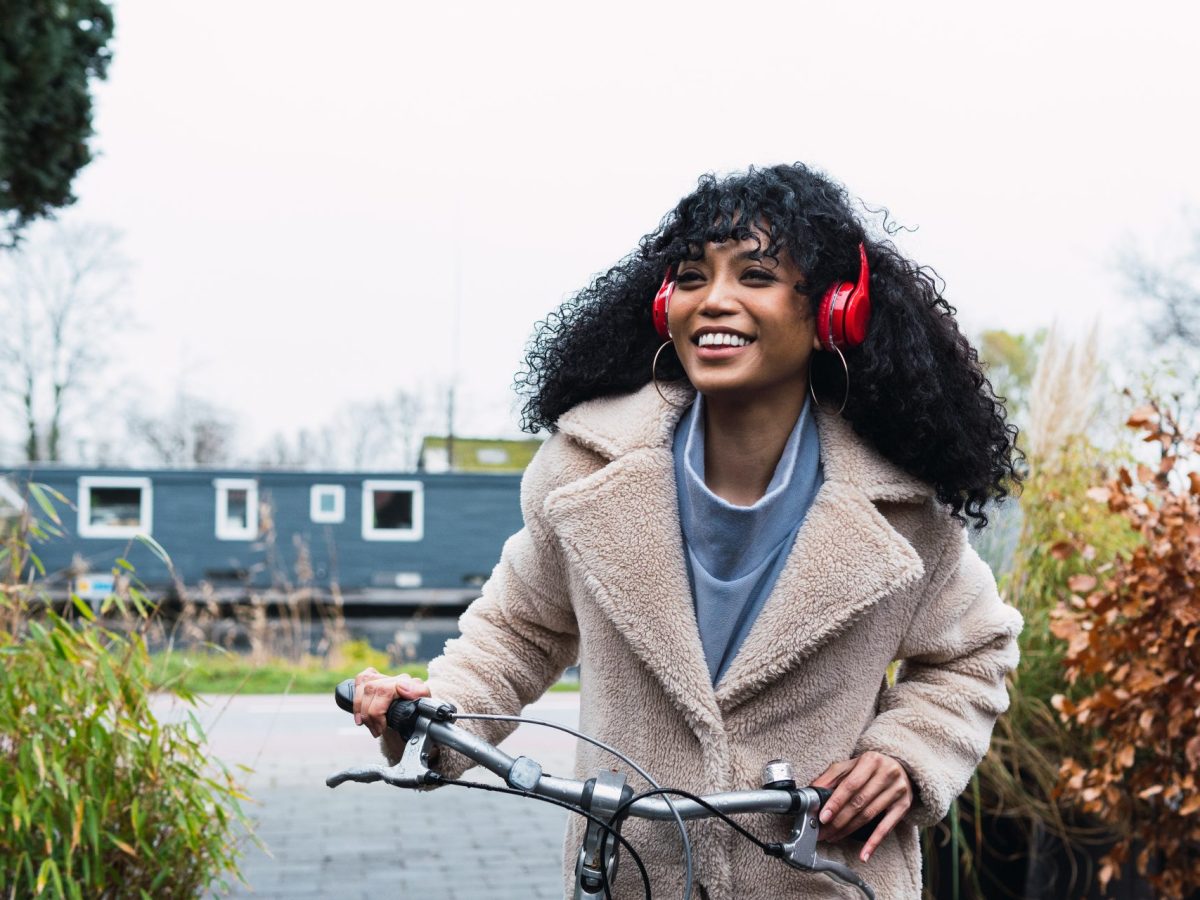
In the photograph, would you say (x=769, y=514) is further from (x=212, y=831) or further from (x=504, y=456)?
(x=504, y=456)

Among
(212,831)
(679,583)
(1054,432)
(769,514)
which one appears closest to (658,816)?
(679,583)

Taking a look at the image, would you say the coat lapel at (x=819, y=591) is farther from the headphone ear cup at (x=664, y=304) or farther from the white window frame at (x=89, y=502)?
the white window frame at (x=89, y=502)

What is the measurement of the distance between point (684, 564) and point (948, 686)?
1.52 ft

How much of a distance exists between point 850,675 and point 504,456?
2550 centimetres

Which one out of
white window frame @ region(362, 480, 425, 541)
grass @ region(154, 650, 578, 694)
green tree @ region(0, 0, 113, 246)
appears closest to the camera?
green tree @ region(0, 0, 113, 246)

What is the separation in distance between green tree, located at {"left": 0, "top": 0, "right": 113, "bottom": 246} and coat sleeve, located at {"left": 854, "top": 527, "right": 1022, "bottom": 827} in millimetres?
6590

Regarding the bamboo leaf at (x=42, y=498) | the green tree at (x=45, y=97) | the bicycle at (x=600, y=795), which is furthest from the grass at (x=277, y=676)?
the bicycle at (x=600, y=795)

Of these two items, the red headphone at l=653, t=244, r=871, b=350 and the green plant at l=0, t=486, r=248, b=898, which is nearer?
the red headphone at l=653, t=244, r=871, b=350

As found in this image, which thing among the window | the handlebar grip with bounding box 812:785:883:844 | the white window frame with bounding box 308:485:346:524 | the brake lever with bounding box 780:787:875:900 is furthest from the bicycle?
the window

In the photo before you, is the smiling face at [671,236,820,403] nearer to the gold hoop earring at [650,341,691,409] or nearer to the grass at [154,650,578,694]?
the gold hoop earring at [650,341,691,409]

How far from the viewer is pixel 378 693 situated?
1873 millimetres

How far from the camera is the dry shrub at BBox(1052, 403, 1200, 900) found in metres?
3.35

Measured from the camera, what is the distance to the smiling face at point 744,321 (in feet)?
6.34

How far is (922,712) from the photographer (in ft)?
6.63
